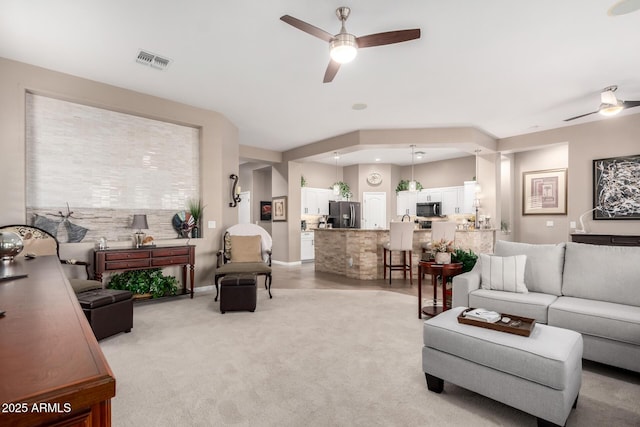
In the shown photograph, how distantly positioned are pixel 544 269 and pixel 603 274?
43 centimetres

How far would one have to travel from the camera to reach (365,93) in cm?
454

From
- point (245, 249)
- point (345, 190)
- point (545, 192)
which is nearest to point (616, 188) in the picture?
point (545, 192)

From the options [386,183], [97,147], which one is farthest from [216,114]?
[386,183]

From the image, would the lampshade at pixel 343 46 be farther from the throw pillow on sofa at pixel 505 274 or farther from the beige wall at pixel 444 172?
the beige wall at pixel 444 172

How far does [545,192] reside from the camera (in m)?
7.45

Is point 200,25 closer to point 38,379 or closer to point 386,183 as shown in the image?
point 38,379

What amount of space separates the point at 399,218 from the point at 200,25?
8010mm

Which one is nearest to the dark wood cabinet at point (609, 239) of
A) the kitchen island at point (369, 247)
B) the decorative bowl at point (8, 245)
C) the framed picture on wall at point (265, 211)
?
the kitchen island at point (369, 247)

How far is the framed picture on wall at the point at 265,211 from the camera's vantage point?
9375 mm

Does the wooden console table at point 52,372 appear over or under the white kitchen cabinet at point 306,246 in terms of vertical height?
over

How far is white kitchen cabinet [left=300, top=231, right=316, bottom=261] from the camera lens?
8959 mm

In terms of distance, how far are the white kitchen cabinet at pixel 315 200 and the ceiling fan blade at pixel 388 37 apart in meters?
6.53

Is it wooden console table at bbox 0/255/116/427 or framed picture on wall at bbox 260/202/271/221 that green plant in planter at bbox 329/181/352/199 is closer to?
framed picture on wall at bbox 260/202/271/221

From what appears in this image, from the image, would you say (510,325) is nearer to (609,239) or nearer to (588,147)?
(609,239)
